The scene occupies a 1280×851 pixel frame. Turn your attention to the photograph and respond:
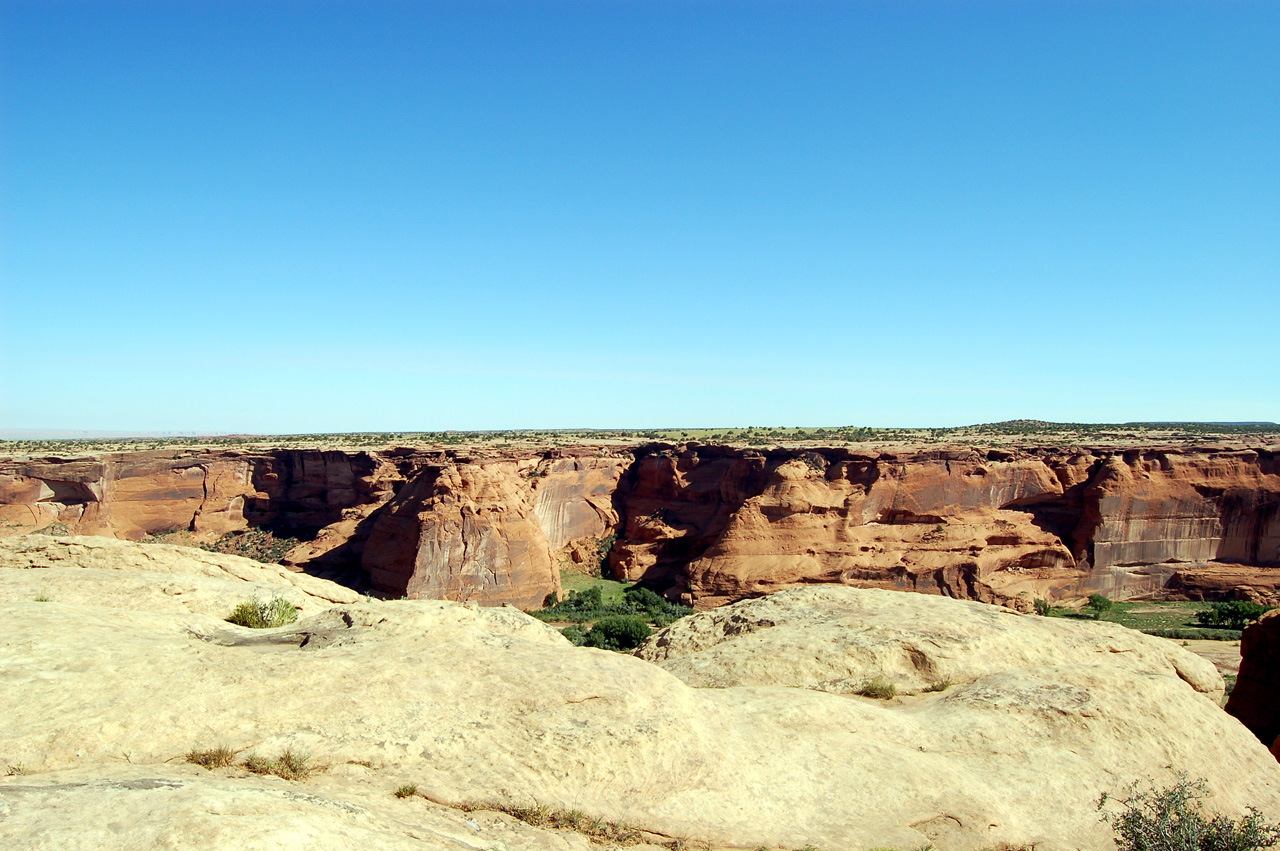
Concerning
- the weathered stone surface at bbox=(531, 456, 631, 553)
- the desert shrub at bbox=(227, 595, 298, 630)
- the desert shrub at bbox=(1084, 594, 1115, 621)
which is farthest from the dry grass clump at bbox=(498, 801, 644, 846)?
the weathered stone surface at bbox=(531, 456, 631, 553)

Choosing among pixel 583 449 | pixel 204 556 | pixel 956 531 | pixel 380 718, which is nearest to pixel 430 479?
pixel 583 449

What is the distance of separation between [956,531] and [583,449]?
85.5ft

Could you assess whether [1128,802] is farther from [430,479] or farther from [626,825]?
[430,479]

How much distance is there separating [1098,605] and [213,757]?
47.9 m

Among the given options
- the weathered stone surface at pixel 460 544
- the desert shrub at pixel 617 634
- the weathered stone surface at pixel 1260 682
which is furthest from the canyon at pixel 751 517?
the weathered stone surface at pixel 1260 682

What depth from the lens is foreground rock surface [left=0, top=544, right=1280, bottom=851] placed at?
570 centimetres

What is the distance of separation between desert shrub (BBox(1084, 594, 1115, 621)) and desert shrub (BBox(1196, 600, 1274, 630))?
4.21 m

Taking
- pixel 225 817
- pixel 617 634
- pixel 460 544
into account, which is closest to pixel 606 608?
pixel 460 544

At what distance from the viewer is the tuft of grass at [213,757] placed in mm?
6527

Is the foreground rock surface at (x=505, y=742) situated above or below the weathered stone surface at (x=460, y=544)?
→ above

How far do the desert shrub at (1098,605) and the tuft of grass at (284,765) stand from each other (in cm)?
4558

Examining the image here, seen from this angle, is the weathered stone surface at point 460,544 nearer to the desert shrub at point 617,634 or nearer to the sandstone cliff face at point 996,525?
the sandstone cliff face at point 996,525

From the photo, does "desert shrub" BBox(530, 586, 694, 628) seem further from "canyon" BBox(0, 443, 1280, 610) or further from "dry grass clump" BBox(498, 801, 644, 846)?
"dry grass clump" BBox(498, 801, 644, 846)

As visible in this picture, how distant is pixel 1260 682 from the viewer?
15.5 meters
